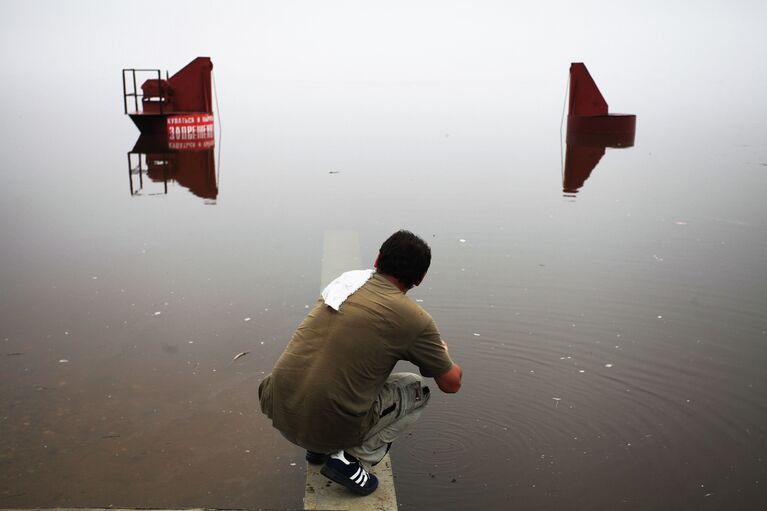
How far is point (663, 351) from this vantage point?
4.81 m

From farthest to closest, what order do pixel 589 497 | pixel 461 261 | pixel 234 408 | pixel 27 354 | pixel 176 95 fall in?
1. pixel 176 95
2. pixel 461 261
3. pixel 27 354
4. pixel 234 408
5. pixel 589 497

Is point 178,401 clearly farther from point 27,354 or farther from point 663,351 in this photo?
point 663,351

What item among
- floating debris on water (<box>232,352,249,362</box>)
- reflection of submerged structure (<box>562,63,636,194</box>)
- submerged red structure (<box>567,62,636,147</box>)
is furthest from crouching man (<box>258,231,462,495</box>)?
submerged red structure (<box>567,62,636,147</box>)

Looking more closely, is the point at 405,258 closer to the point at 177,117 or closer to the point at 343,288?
the point at 343,288

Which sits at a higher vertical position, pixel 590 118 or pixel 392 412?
pixel 590 118

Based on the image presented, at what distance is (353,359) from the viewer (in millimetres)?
2760

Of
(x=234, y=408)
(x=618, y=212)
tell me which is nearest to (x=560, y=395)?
(x=234, y=408)

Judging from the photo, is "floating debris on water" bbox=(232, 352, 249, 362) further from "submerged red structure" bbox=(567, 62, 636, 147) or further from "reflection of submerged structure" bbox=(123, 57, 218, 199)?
"submerged red structure" bbox=(567, 62, 636, 147)

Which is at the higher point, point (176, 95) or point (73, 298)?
point (176, 95)

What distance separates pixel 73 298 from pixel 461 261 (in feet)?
10.1

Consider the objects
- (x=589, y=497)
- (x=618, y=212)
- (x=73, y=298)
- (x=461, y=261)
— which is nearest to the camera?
(x=589, y=497)

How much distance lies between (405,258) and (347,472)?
32.6 inches

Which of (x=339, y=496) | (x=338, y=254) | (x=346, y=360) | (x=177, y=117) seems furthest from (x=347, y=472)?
(x=177, y=117)

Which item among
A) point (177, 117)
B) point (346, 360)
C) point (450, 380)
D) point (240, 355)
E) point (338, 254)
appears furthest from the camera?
point (177, 117)
